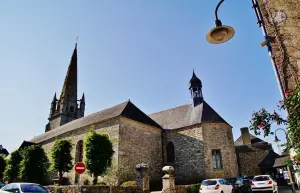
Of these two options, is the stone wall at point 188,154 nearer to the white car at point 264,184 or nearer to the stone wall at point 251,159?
the white car at point 264,184

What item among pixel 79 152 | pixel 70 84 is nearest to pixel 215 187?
pixel 79 152

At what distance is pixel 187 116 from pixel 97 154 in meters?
10.8

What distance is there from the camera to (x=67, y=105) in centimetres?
3788

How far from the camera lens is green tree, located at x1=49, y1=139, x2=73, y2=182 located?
62.4 ft

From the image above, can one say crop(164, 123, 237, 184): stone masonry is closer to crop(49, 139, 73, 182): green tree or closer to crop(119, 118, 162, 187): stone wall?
crop(119, 118, 162, 187): stone wall

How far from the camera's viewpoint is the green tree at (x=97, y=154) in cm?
1577

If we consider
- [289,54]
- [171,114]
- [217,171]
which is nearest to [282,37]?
[289,54]

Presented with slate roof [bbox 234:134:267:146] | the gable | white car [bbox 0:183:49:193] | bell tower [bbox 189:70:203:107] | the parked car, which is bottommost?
the parked car

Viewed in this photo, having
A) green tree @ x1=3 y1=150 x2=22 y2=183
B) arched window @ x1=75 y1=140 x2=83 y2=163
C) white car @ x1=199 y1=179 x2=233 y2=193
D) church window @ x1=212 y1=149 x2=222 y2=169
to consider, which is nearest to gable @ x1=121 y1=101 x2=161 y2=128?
arched window @ x1=75 y1=140 x2=83 y2=163

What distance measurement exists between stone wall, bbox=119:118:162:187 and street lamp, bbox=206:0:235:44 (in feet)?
47.6

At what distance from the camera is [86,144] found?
54.2 ft

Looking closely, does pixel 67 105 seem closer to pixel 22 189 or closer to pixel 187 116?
pixel 187 116

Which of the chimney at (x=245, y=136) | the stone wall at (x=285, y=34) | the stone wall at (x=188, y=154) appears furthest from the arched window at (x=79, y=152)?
the chimney at (x=245, y=136)

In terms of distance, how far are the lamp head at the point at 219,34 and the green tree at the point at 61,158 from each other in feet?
59.5
